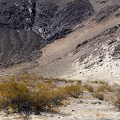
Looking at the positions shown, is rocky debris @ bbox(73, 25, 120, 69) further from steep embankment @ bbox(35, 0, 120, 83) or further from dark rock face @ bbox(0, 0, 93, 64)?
dark rock face @ bbox(0, 0, 93, 64)

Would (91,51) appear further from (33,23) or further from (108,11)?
(33,23)

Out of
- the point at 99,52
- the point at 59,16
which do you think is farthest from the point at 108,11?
the point at 99,52

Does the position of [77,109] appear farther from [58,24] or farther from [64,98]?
[58,24]

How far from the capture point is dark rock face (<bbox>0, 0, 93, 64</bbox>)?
8249 centimetres

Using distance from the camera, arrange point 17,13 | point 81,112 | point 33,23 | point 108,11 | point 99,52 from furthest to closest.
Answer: point 17,13 < point 33,23 < point 108,11 < point 99,52 < point 81,112

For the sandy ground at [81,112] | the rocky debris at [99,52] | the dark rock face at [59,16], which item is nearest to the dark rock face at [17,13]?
the dark rock face at [59,16]

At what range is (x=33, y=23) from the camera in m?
98.2

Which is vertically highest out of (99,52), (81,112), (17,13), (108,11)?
(17,13)

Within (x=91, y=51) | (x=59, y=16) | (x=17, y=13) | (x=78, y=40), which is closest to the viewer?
(x=91, y=51)

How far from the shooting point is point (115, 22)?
7444cm

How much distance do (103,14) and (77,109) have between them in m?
72.1

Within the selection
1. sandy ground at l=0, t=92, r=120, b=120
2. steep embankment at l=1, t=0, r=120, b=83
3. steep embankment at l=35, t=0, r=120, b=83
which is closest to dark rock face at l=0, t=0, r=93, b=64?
steep embankment at l=1, t=0, r=120, b=83

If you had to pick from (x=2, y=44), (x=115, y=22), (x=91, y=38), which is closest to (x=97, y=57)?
(x=91, y=38)

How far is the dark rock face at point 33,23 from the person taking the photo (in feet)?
271
